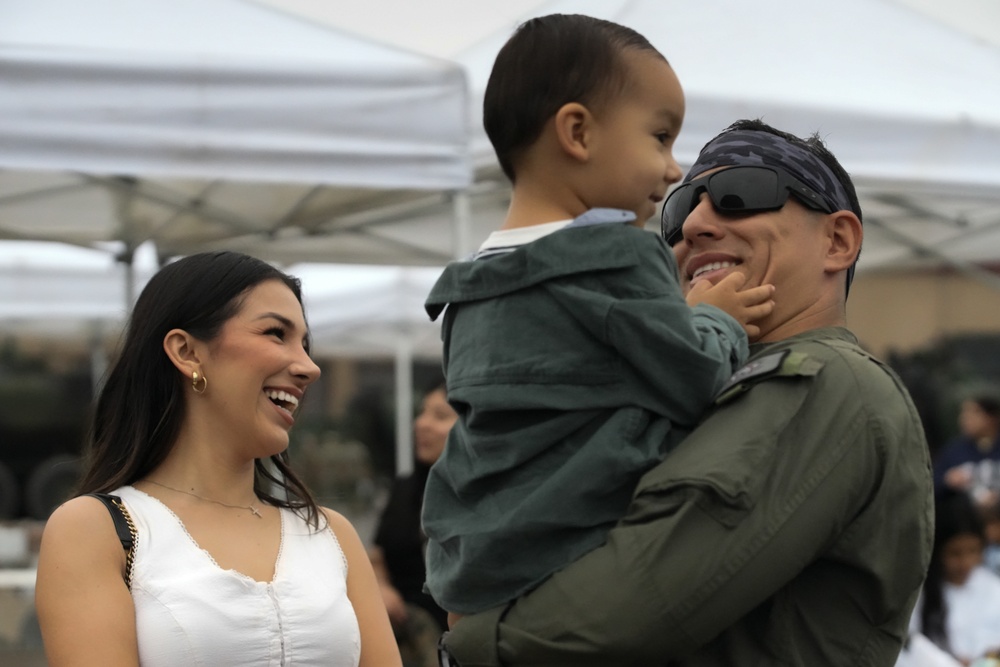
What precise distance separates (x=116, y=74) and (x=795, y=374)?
2.96 metres

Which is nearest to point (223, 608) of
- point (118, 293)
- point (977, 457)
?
point (977, 457)

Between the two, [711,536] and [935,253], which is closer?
[711,536]

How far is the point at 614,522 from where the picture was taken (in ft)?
4.36

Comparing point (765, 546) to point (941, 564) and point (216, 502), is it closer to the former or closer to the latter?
point (216, 502)

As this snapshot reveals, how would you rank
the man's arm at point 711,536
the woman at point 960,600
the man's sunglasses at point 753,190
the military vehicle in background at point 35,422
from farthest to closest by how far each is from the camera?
the military vehicle in background at point 35,422 → the woman at point 960,600 → the man's sunglasses at point 753,190 → the man's arm at point 711,536

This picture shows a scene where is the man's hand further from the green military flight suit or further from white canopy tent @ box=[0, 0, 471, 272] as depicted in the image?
white canopy tent @ box=[0, 0, 471, 272]

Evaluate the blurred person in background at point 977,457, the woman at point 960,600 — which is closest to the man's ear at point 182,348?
the woman at point 960,600

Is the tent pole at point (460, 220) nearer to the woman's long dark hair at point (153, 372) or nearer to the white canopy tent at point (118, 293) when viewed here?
the woman's long dark hair at point (153, 372)

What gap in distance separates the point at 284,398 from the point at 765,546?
4.51 feet

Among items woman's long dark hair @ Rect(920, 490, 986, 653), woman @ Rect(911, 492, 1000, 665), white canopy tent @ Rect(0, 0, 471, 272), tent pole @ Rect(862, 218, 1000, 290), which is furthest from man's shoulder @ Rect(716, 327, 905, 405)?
tent pole @ Rect(862, 218, 1000, 290)

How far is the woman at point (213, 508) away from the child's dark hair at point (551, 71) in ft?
3.56

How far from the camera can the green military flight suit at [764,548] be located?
124 cm

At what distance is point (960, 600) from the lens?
499 cm

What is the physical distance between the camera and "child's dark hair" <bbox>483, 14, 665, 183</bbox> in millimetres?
1404
